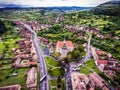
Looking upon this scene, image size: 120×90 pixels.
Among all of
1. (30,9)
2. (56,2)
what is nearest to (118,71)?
(56,2)

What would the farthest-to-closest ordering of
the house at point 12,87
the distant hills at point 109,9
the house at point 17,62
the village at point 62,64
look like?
the distant hills at point 109,9 → the house at point 17,62 → the village at point 62,64 → the house at point 12,87

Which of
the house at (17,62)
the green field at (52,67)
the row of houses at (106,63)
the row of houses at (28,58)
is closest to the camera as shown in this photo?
the row of houses at (28,58)

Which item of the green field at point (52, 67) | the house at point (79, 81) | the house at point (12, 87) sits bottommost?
the house at point (12, 87)

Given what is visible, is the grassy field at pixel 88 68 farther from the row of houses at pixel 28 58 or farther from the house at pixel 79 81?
the row of houses at pixel 28 58

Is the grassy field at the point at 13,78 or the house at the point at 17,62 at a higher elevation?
the house at the point at 17,62

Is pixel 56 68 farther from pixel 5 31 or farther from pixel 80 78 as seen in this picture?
pixel 5 31

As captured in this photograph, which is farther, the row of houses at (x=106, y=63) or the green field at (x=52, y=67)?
the row of houses at (x=106, y=63)

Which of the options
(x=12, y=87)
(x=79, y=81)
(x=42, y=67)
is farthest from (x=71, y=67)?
(x=12, y=87)

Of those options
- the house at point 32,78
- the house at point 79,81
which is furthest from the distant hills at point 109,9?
the house at point 32,78
